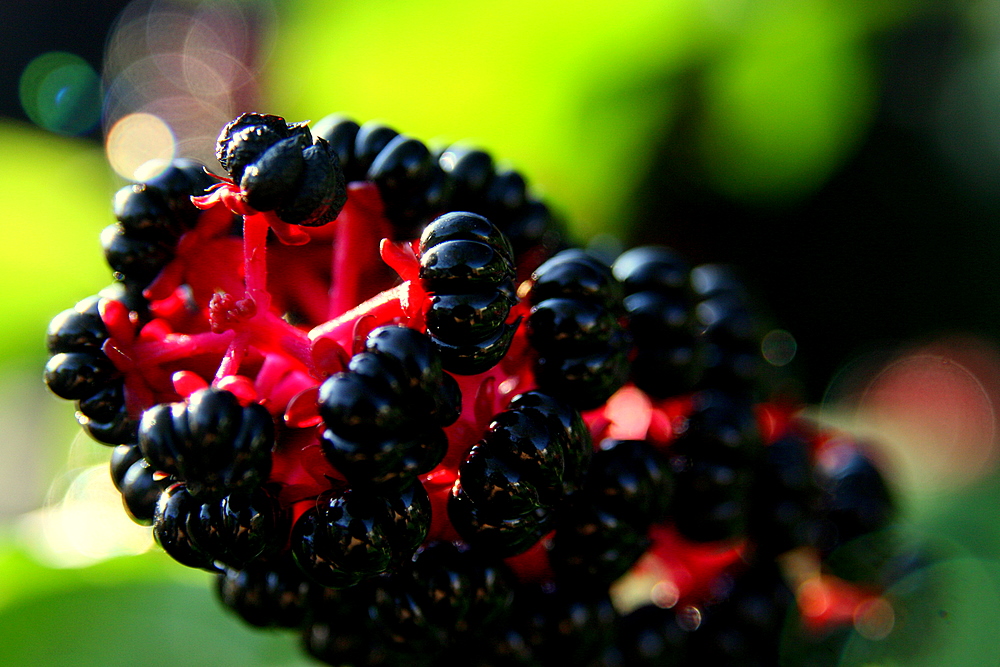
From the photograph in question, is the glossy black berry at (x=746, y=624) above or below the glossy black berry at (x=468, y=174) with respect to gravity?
below

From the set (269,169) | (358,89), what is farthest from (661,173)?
(269,169)

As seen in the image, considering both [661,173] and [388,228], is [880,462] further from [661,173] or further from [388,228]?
[388,228]

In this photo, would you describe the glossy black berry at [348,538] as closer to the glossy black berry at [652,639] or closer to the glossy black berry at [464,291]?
the glossy black berry at [464,291]

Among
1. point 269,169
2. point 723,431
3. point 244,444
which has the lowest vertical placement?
point 723,431

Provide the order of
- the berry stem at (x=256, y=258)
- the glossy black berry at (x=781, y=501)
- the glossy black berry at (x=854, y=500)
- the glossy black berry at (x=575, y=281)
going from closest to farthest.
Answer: the berry stem at (x=256, y=258) → the glossy black berry at (x=575, y=281) → the glossy black berry at (x=781, y=501) → the glossy black berry at (x=854, y=500)

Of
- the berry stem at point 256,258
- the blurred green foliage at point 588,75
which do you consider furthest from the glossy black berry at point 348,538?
the blurred green foliage at point 588,75

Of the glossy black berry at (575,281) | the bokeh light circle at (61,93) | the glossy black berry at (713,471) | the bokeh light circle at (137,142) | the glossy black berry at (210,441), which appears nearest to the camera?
the glossy black berry at (210,441)

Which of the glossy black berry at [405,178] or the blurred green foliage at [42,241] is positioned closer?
the glossy black berry at [405,178]
